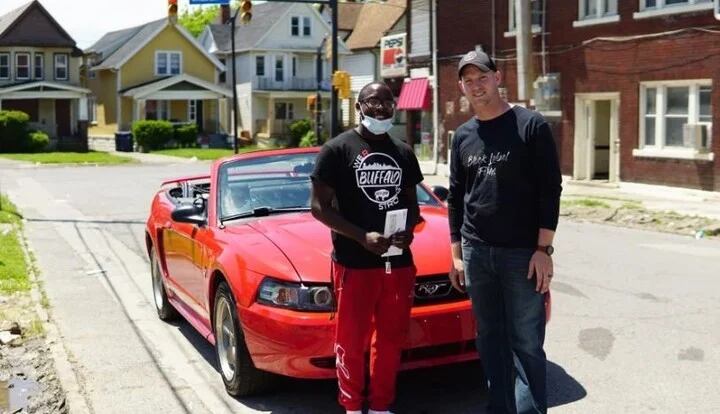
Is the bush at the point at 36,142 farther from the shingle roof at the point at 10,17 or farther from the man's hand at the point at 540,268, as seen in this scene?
the man's hand at the point at 540,268

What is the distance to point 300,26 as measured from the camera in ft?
194

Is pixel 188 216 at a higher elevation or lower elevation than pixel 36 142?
lower

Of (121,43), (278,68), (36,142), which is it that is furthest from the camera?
(121,43)

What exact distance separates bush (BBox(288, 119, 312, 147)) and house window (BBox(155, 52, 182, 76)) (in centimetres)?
1015

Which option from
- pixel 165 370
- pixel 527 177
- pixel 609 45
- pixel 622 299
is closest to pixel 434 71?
pixel 609 45

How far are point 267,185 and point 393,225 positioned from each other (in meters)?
2.33

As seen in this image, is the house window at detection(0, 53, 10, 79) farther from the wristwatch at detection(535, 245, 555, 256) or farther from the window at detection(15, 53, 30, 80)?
the wristwatch at detection(535, 245, 555, 256)

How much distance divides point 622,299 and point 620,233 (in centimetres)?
590

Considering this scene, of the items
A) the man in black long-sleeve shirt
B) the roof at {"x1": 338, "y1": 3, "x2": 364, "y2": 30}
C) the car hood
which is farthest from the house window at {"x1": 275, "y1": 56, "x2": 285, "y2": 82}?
the man in black long-sleeve shirt

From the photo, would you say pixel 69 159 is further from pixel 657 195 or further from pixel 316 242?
pixel 316 242

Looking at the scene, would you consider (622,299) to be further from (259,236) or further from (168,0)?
(168,0)

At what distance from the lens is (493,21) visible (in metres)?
25.9

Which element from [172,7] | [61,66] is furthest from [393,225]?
[61,66]

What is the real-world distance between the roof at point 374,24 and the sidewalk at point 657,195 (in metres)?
30.1
